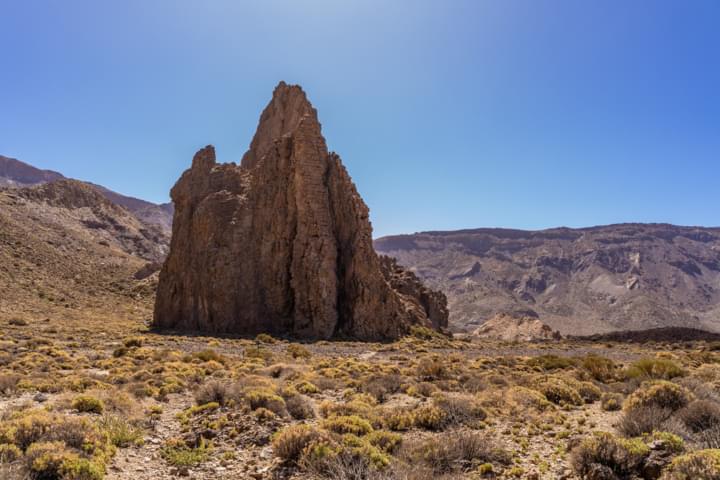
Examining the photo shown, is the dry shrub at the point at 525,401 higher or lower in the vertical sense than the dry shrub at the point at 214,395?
higher

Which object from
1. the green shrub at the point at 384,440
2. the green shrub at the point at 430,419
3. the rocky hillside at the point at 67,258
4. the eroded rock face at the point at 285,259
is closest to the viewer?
the green shrub at the point at 384,440

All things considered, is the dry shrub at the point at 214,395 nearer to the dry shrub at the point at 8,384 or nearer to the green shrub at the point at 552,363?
the dry shrub at the point at 8,384

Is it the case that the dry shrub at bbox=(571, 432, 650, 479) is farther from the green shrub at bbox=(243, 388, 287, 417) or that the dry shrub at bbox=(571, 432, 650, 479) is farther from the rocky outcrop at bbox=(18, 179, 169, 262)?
the rocky outcrop at bbox=(18, 179, 169, 262)

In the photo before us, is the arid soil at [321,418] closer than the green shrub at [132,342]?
Yes

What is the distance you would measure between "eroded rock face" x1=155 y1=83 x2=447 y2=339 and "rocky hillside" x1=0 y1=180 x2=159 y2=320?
42.8ft

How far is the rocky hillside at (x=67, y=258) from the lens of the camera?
46656 millimetres

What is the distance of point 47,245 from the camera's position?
61.8 metres

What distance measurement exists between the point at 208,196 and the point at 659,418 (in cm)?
4156

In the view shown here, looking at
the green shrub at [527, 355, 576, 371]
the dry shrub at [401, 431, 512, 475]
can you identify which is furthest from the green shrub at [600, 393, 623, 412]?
the green shrub at [527, 355, 576, 371]

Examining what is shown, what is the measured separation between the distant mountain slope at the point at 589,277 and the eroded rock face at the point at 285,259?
77265 mm

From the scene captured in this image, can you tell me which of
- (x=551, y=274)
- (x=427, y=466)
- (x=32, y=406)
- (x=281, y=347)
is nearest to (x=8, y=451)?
(x=32, y=406)

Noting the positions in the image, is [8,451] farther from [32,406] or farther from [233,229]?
[233,229]

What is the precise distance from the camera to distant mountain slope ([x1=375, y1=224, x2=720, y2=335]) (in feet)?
403

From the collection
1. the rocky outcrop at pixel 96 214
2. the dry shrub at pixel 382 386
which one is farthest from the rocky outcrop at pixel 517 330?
the rocky outcrop at pixel 96 214
